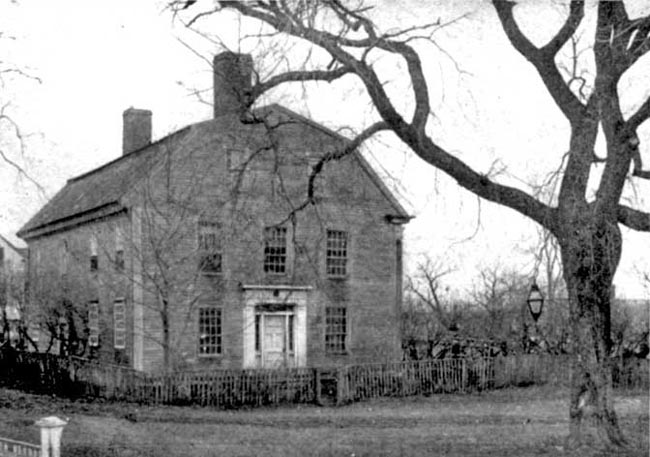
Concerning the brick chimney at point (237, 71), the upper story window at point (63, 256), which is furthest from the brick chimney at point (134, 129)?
the brick chimney at point (237, 71)

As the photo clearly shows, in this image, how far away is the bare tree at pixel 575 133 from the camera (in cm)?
1230

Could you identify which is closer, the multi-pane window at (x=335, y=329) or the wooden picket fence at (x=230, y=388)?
the wooden picket fence at (x=230, y=388)

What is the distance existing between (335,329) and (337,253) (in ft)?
8.44

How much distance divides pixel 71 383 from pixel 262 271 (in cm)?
772

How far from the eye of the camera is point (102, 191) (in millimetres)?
30500

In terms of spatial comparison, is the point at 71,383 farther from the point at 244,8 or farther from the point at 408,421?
the point at 244,8

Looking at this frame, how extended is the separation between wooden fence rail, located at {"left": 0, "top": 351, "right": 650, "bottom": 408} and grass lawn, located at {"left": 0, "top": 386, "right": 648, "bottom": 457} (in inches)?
28.9

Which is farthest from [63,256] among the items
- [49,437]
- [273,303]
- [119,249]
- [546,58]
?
[49,437]

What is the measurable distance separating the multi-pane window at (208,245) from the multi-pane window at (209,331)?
1.34m

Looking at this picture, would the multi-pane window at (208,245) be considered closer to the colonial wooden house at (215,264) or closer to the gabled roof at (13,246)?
the colonial wooden house at (215,264)

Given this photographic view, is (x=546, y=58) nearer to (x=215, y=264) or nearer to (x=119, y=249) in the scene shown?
(x=215, y=264)

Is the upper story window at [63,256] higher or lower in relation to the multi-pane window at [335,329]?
higher

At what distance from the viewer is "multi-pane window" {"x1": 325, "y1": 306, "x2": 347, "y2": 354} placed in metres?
30.3

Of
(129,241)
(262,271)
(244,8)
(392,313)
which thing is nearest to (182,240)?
(129,241)
